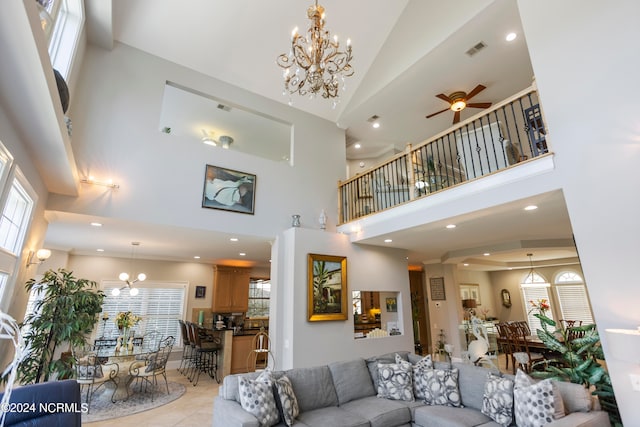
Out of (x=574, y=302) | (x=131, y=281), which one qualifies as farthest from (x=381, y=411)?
(x=574, y=302)

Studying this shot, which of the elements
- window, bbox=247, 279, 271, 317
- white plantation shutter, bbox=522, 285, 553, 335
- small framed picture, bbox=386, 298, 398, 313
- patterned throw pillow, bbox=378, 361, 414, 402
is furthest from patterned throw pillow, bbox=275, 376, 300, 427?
white plantation shutter, bbox=522, 285, 553, 335

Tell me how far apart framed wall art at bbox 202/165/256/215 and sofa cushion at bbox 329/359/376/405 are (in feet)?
10.1

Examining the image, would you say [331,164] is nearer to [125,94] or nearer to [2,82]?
[125,94]

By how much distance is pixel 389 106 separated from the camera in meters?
7.10

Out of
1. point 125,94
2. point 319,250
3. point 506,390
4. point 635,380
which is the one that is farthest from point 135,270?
point 635,380

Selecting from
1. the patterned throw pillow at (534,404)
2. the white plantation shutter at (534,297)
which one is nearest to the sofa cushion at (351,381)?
the patterned throw pillow at (534,404)

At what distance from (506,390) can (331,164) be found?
16.8ft

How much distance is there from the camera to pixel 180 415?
4.84 metres

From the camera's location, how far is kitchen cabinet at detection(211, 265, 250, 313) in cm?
916

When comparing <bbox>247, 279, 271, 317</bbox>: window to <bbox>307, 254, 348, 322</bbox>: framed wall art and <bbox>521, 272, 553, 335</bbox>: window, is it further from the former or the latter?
<bbox>521, 272, 553, 335</bbox>: window

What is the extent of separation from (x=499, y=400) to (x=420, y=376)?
0.95 m

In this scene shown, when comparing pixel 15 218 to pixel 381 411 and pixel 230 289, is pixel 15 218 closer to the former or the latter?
pixel 381 411

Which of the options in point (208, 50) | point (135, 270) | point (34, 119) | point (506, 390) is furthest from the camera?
point (135, 270)

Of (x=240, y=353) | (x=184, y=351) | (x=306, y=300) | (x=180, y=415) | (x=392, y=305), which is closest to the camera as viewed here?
(x=180, y=415)
